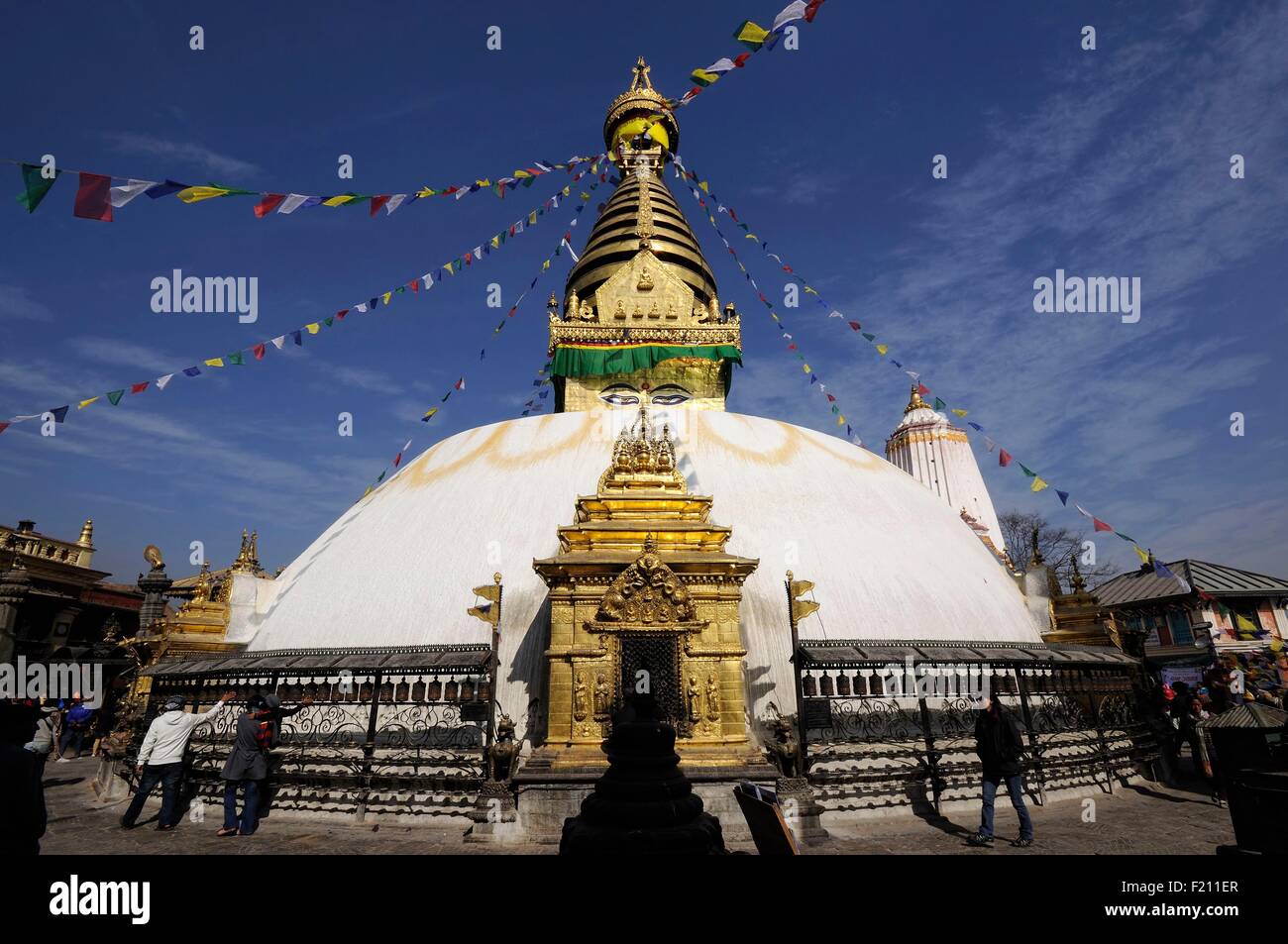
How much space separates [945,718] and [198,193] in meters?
11.9

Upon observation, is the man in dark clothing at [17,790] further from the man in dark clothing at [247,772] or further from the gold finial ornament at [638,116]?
the gold finial ornament at [638,116]

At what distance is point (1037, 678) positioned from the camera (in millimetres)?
7773

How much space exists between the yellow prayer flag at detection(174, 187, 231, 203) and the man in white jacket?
6237 mm

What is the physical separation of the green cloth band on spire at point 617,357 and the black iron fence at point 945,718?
33.1 feet

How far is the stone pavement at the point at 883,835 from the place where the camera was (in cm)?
558

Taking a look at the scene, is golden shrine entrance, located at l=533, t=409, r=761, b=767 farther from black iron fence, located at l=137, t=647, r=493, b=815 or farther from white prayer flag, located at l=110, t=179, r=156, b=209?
white prayer flag, located at l=110, t=179, r=156, b=209

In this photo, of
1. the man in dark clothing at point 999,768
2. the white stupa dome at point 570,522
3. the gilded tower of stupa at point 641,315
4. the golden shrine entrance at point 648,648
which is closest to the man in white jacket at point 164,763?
the white stupa dome at point 570,522

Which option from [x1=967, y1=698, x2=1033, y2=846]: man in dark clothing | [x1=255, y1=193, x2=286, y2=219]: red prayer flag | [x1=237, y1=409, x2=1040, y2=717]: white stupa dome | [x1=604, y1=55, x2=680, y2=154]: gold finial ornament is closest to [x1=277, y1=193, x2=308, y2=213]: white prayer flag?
[x1=255, y1=193, x2=286, y2=219]: red prayer flag

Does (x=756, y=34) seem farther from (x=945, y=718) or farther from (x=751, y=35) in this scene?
(x=945, y=718)

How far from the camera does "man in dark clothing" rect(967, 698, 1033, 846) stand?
5.60 metres

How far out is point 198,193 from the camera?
24.9 ft
